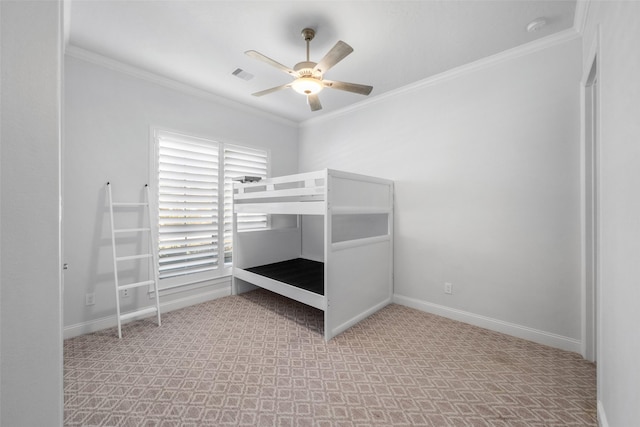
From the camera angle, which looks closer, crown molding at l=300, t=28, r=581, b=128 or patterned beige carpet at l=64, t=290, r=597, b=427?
patterned beige carpet at l=64, t=290, r=597, b=427

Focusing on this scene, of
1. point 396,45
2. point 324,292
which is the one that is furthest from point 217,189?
point 396,45

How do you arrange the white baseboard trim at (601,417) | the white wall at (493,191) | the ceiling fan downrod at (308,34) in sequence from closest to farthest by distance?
the white baseboard trim at (601,417) < the ceiling fan downrod at (308,34) < the white wall at (493,191)

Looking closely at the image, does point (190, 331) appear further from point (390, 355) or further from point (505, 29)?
point (505, 29)

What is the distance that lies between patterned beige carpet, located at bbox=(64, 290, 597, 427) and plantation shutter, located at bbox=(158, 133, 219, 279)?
2.54 feet

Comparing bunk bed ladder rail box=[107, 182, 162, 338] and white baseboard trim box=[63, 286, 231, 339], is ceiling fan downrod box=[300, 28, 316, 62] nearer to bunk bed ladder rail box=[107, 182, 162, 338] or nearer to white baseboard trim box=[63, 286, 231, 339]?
bunk bed ladder rail box=[107, 182, 162, 338]

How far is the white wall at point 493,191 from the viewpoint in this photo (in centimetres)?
226

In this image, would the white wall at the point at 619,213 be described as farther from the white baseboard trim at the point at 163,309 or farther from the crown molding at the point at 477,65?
the white baseboard trim at the point at 163,309

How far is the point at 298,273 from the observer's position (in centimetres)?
333

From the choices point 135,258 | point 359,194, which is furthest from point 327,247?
point 135,258

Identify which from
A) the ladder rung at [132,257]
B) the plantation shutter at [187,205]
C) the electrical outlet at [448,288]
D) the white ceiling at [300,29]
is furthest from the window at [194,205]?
the electrical outlet at [448,288]

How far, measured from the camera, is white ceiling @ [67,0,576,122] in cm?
197

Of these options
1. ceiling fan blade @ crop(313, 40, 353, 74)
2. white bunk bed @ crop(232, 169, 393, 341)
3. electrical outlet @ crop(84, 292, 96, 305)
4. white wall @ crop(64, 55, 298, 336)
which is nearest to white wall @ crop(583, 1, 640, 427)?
ceiling fan blade @ crop(313, 40, 353, 74)

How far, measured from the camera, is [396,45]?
7.92ft

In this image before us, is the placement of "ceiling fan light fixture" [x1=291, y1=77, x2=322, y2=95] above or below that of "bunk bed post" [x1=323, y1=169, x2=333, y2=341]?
above
